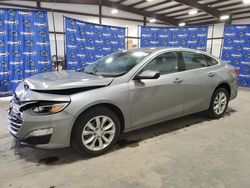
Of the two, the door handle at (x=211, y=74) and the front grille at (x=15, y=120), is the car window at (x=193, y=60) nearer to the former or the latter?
the door handle at (x=211, y=74)

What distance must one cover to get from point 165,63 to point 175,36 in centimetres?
589

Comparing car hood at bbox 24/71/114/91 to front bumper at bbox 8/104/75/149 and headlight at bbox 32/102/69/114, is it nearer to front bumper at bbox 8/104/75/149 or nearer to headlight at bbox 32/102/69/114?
headlight at bbox 32/102/69/114

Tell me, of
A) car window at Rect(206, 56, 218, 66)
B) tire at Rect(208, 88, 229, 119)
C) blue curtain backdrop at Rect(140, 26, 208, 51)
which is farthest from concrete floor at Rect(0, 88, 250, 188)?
blue curtain backdrop at Rect(140, 26, 208, 51)

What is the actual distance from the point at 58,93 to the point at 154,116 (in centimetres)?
133

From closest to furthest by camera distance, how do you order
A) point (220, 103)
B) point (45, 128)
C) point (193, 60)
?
point (45, 128), point (193, 60), point (220, 103)

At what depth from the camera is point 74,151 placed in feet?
8.27

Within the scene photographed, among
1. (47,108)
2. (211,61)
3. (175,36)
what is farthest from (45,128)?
(175,36)

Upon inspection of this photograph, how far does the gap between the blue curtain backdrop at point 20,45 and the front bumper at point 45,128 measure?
3403mm

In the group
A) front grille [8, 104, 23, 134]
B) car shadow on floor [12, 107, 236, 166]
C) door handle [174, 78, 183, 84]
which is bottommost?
car shadow on floor [12, 107, 236, 166]

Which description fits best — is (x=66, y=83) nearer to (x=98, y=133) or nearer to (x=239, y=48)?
(x=98, y=133)

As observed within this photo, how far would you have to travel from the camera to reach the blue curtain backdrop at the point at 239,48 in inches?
289

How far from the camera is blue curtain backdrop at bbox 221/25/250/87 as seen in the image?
24.1 feet

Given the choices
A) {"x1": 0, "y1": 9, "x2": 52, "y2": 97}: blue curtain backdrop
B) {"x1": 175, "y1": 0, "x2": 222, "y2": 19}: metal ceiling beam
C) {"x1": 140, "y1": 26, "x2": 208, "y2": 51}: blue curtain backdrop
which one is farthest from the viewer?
{"x1": 175, "y1": 0, "x2": 222, "y2": 19}: metal ceiling beam

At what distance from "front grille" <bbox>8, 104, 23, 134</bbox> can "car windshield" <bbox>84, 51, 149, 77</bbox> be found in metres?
1.11
